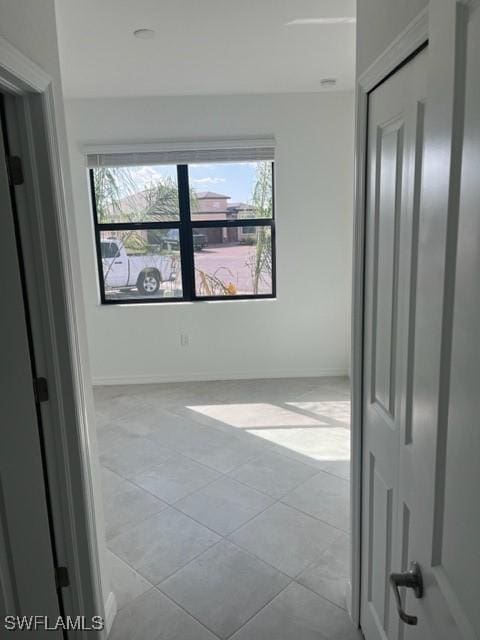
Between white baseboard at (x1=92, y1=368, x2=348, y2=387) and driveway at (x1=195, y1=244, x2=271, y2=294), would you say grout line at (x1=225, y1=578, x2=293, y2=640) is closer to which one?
white baseboard at (x1=92, y1=368, x2=348, y2=387)

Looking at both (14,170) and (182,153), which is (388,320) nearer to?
(14,170)

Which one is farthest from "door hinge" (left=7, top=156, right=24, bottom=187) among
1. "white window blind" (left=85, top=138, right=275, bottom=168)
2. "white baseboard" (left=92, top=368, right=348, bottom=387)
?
"white baseboard" (left=92, top=368, right=348, bottom=387)

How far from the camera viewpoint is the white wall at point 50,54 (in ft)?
4.53

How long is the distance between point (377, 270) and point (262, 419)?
2.59m

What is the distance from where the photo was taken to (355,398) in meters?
1.84

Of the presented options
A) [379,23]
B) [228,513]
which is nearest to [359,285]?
[379,23]

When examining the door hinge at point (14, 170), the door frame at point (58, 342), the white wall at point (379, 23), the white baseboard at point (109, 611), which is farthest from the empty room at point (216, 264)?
the door hinge at point (14, 170)

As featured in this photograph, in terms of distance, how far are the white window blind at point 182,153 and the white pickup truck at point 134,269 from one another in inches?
29.9

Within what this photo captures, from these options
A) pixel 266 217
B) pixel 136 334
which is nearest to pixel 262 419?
pixel 136 334

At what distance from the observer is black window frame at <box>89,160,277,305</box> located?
467 cm

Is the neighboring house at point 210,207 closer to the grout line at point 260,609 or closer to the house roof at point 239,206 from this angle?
the house roof at point 239,206

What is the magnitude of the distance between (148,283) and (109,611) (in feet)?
10.8

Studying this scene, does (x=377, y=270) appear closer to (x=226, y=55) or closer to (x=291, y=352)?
(x=226, y=55)

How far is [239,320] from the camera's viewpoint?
4859mm
